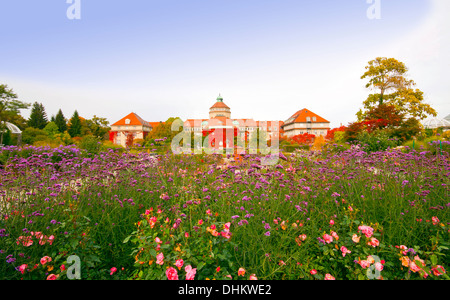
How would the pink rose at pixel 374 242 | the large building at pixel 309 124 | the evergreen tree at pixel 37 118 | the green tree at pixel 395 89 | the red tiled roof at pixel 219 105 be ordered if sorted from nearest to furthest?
the pink rose at pixel 374 242 < the green tree at pixel 395 89 < the evergreen tree at pixel 37 118 < the large building at pixel 309 124 < the red tiled roof at pixel 219 105

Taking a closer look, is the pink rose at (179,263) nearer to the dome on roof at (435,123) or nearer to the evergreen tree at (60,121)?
the dome on roof at (435,123)

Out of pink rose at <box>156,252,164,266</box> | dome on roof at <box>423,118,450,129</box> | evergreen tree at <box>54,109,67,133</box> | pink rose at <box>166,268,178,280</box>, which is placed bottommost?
pink rose at <box>166,268,178,280</box>

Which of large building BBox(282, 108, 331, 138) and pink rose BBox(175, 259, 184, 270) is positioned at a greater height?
large building BBox(282, 108, 331, 138)

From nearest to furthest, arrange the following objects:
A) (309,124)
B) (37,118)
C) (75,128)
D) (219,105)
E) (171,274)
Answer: (171,274), (75,128), (37,118), (309,124), (219,105)

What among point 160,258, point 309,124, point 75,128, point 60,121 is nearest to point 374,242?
point 160,258

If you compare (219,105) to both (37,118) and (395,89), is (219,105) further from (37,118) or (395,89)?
(395,89)

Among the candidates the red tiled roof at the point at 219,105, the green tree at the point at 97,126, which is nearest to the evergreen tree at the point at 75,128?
the green tree at the point at 97,126

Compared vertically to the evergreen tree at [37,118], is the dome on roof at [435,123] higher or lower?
lower

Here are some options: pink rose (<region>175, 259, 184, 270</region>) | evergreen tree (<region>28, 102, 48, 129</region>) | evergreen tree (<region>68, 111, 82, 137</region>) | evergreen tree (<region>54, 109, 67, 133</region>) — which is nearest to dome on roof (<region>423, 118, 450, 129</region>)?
pink rose (<region>175, 259, 184, 270</region>)

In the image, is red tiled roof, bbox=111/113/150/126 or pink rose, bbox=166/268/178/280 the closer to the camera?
pink rose, bbox=166/268/178/280

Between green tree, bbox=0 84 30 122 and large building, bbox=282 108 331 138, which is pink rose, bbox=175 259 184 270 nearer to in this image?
green tree, bbox=0 84 30 122

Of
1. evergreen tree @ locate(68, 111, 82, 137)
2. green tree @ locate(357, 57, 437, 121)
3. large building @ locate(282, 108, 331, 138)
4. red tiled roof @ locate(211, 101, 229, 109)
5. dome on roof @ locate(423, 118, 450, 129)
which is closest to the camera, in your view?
green tree @ locate(357, 57, 437, 121)
